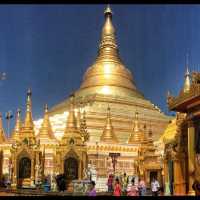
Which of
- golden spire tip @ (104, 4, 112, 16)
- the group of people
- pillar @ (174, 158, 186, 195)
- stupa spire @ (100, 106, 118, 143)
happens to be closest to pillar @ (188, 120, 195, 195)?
pillar @ (174, 158, 186, 195)

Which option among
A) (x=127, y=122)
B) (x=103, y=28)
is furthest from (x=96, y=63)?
(x=127, y=122)

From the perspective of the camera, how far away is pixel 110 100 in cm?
4047

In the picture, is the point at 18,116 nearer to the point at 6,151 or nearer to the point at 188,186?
the point at 6,151

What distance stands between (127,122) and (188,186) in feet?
74.2

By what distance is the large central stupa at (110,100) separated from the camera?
37.5 m

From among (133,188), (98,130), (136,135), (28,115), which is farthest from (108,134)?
(133,188)

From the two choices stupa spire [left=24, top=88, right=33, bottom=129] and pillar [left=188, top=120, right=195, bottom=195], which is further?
stupa spire [left=24, top=88, right=33, bottom=129]

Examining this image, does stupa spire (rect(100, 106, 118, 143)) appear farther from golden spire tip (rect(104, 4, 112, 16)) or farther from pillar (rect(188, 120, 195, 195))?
pillar (rect(188, 120, 195, 195))

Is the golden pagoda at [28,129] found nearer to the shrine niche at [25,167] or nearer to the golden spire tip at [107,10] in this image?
the shrine niche at [25,167]

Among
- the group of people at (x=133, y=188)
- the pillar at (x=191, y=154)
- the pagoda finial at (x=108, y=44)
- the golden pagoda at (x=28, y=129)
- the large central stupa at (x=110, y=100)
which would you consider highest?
the pagoda finial at (x=108, y=44)

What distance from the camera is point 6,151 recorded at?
104ft

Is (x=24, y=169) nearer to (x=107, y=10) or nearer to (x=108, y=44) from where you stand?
(x=108, y=44)

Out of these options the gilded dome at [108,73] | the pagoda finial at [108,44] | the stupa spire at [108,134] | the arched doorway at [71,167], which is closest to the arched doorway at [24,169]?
the arched doorway at [71,167]

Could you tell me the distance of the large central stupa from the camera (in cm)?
3753
